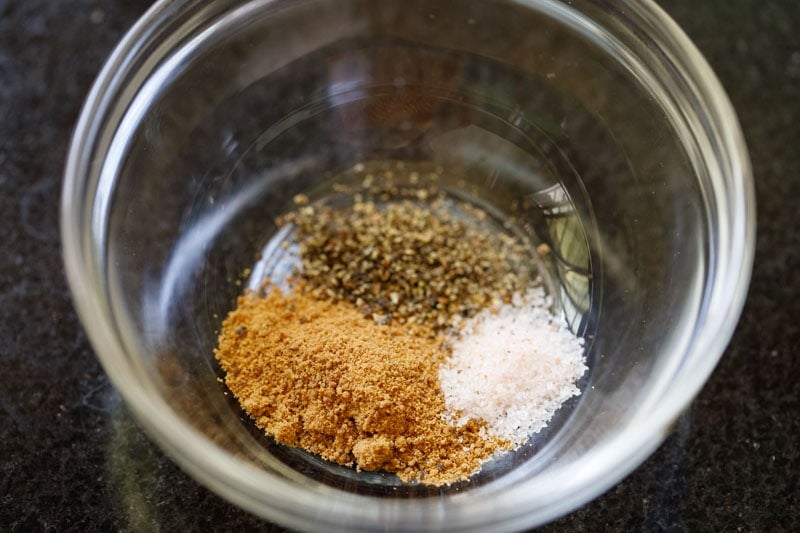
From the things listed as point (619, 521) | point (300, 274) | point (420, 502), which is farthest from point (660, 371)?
point (300, 274)

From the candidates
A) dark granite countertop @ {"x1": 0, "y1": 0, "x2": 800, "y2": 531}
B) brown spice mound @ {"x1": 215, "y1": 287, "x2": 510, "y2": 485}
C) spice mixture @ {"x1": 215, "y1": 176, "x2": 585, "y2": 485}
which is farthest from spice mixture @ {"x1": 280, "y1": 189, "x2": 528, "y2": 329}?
dark granite countertop @ {"x1": 0, "y1": 0, "x2": 800, "y2": 531}

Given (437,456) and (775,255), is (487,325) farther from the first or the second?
(775,255)

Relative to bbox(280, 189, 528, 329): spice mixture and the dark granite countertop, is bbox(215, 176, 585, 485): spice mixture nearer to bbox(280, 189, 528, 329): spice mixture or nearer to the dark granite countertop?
bbox(280, 189, 528, 329): spice mixture

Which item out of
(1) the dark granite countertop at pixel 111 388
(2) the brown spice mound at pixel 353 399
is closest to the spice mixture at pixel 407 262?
(2) the brown spice mound at pixel 353 399

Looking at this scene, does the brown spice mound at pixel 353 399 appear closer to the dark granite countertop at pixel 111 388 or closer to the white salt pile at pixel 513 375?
the white salt pile at pixel 513 375

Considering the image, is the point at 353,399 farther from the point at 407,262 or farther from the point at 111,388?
the point at 111,388
